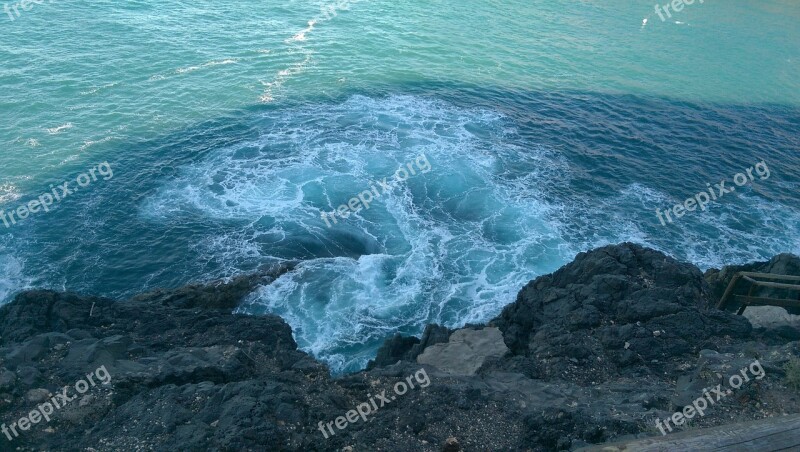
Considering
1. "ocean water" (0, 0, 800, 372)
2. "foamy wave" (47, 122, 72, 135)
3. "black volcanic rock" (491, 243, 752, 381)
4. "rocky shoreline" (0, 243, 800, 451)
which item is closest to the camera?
"rocky shoreline" (0, 243, 800, 451)

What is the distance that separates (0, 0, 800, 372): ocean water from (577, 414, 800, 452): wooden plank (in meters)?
14.6

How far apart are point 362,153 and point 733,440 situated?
27.7 m

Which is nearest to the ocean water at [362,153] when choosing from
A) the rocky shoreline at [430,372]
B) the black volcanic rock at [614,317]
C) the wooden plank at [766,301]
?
the black volcanic rock at [614,317]

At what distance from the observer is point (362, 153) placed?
109 feet

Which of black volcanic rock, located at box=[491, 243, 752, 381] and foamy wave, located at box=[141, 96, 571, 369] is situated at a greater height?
black volcanic rock, located at box=[491, 243, 752, 381]

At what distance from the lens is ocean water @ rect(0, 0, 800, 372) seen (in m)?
24.9

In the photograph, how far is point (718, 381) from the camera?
13.2 metres

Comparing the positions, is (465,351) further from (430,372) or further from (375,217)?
(375,217)

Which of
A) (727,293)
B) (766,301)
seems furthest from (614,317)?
(766,301)

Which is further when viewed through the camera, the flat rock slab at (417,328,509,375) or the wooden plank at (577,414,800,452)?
the flat rock slab at (417,328,509,375)

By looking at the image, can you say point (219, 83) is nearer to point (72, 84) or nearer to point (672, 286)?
point (72, 84)

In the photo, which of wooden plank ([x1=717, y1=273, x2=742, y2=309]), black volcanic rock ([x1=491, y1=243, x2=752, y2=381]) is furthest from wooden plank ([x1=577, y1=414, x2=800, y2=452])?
wooden plank ([x1=717, y1=273, x2=742, y2=309])

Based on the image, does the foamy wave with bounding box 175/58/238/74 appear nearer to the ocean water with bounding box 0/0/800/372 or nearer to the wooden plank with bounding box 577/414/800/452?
the ocean water with bounding box 0/0/800/372

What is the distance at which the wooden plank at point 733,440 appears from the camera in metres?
7.03
